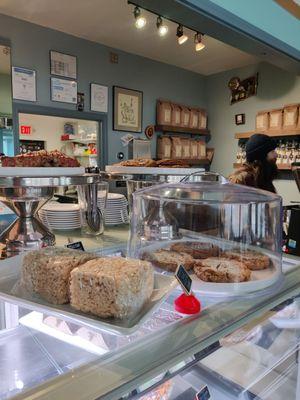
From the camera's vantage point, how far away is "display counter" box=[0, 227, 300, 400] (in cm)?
45

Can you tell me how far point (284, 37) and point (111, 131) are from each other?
2767 mm

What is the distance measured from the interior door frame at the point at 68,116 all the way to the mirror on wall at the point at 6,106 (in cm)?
5

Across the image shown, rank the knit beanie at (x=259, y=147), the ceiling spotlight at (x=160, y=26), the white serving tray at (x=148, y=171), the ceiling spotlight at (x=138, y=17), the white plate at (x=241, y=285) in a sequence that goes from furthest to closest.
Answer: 1. the ceiling spotlight at (x=160, y=26)
2. the ceiling spotlight at (x=138, y=17)
3. the knit beanie at (x=259, y=147)
4. the white serving tray at (x=148, y=171)
5. the white plate at (x=241, y=285)

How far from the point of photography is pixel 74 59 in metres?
3.56

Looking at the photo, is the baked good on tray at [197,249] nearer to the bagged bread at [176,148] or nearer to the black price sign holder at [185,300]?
the black price sign holder at [185,300]

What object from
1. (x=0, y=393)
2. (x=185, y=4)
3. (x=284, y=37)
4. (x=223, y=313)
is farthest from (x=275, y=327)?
(x=284, y=37)

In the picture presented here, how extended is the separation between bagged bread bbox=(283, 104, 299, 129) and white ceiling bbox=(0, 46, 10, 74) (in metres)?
3.03

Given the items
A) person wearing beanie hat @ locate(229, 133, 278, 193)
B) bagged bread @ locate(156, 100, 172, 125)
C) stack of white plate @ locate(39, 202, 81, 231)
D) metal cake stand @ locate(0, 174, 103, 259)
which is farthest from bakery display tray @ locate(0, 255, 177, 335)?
bagged bread @ locate(156, 100, 172, 125)

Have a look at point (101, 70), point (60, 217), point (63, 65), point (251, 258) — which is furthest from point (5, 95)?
point (251, 258)

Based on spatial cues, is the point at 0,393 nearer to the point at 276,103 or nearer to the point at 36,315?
the point at 36,315

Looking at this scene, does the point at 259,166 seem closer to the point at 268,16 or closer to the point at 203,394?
the point at 268,16

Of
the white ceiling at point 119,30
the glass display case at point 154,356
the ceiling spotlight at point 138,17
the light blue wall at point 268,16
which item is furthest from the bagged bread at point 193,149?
the glass display case at point 154,356

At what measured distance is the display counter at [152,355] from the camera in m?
0.45

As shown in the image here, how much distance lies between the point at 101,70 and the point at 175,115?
122 centimetres
